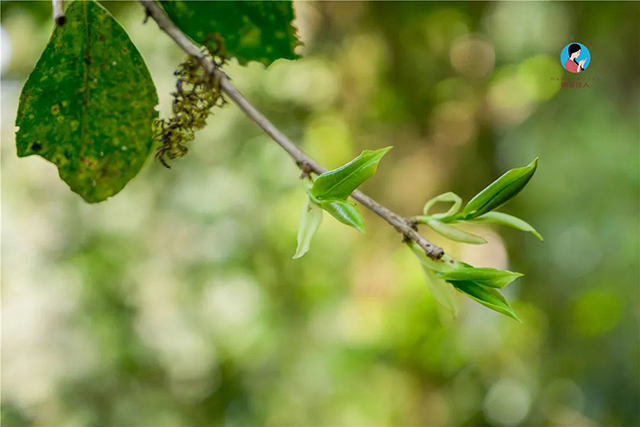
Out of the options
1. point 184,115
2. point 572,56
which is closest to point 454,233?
point 184,115

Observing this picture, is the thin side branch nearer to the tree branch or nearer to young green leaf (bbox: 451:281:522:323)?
the tree branch

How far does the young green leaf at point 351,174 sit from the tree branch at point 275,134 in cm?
2

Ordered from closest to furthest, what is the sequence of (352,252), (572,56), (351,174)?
(351,174)
(572,56)
(352,252)

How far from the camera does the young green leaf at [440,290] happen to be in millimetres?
309

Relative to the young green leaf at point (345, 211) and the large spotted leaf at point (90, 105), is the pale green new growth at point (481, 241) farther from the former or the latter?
the large spotted leaf at point (90, 105)

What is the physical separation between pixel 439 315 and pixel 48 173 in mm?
1193

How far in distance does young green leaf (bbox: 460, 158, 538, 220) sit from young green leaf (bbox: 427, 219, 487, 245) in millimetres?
15

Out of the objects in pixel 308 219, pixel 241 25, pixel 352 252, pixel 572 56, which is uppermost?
pixel 572 56

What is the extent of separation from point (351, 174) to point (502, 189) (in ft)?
0.26

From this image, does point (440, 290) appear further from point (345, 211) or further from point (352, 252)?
point (352, 252)

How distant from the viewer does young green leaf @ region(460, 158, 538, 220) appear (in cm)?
28

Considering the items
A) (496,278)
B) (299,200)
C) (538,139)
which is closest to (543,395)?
(538,139)

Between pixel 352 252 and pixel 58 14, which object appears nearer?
pixel 58 14

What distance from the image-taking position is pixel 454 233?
31 centimetres
